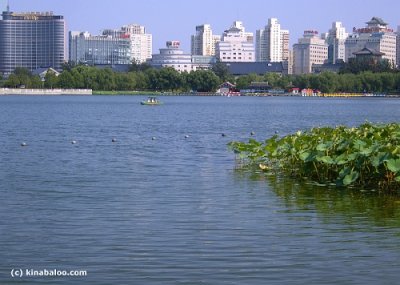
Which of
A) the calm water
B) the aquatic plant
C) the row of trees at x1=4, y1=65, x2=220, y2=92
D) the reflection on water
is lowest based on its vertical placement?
the calm water

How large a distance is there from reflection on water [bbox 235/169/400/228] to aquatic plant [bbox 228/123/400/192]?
325 mm

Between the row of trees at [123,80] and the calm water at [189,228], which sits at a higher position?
the row of trees at [123,80]

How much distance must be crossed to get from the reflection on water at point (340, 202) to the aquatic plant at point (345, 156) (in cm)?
33

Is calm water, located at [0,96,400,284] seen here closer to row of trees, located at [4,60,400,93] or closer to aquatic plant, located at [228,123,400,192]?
aquatic plant, located at [228,123,400,192]

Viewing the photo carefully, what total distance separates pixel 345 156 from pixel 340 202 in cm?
135

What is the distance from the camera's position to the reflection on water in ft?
44.7

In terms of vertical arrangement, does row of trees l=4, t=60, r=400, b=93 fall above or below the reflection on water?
above

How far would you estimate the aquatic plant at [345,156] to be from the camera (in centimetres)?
1562

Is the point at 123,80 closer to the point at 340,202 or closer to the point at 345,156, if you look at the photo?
the point at 345,156

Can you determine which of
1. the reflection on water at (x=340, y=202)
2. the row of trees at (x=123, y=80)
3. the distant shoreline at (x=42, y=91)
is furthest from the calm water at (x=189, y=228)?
the distant shoreline at (x=42, y=91)

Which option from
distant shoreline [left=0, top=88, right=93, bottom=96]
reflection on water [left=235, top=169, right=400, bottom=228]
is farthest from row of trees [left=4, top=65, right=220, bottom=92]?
reflection on water [left=235, top=169, right=400, bottom=228]

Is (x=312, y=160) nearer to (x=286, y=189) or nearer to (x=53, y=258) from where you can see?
(x=286, y=189)

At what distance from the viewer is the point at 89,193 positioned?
16.4 meters

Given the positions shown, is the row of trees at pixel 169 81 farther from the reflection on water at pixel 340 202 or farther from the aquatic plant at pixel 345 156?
the reflection on water at pixel 340 202
